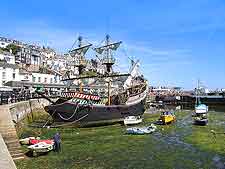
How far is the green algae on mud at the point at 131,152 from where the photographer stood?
1013 inches

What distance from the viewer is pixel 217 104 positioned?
111250 millimetres

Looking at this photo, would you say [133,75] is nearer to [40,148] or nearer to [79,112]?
[79,112]

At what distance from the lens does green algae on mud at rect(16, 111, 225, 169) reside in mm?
25734

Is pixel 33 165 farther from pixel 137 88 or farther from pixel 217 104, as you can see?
pixel 217 104

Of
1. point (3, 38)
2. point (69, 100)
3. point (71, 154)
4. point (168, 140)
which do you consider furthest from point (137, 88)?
point (3, 38)

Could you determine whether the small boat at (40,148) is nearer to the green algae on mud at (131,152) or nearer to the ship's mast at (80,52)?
the green algae on mud at (131,152)

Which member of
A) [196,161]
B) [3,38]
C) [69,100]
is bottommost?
[196,161]

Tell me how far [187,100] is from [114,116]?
7019 cm

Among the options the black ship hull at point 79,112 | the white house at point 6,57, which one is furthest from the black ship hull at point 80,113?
the white house at point 6,57

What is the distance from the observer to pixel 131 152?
1200 inches

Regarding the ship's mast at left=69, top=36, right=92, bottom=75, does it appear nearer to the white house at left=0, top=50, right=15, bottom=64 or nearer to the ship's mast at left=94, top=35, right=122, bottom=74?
the ship's mast at left=94, top=35, right=122, bottom=74

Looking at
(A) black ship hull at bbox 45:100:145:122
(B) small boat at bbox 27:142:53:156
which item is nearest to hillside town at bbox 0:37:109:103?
(A) black ship hull at bbox 45:100:145:122

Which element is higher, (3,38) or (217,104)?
(3,38)

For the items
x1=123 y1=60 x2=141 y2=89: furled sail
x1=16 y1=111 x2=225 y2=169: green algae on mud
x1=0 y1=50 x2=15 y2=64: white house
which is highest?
x1=0 y1=50 x2=15 y2=64: white house
